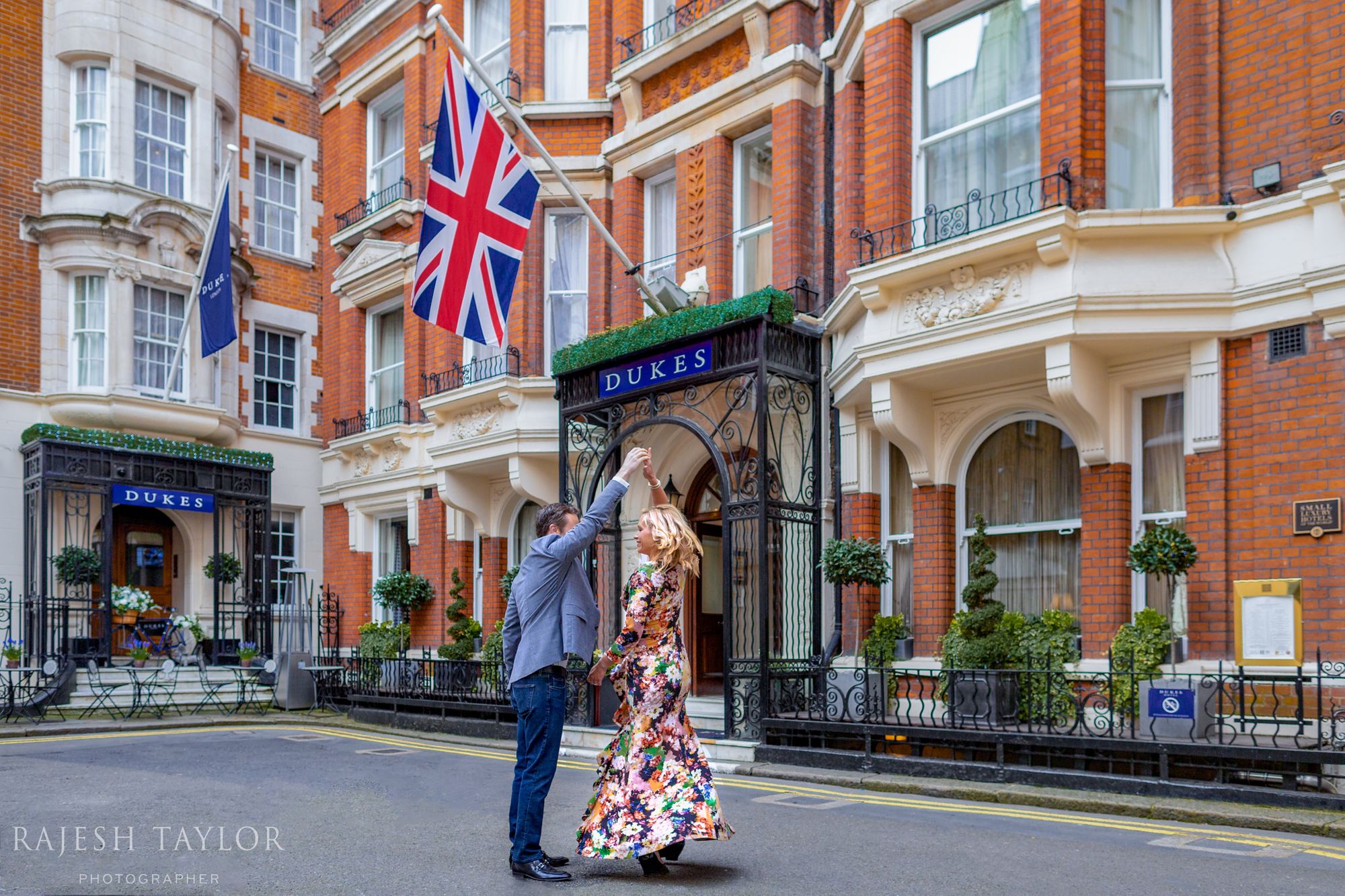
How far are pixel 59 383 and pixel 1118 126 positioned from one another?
1732 cm

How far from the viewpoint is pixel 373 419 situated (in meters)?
21.0

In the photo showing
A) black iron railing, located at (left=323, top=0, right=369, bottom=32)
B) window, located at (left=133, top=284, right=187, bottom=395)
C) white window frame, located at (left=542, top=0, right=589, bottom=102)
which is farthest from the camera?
black iron railing, located at (left=323, top=0, right=369, bottom=32)

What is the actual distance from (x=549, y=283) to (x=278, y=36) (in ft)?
35.5

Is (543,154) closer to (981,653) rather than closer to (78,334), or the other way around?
(981,653)

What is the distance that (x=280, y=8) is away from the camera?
23.9 metres

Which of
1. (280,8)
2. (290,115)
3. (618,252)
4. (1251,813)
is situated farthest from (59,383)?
(1251,813)

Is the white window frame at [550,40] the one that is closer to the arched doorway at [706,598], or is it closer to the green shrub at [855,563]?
the arched doorway at [706,598]

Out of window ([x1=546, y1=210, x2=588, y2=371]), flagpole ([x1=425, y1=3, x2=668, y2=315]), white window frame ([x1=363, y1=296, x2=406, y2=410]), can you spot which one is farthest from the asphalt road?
white window frame ([x1=363, y1=296, x2=406, y2=410])

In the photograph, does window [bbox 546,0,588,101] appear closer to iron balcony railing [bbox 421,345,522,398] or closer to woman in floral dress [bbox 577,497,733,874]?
iron balcony railing [bbox 421,345,522,398]

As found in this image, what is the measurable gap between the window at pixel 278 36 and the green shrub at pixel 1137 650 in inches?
803

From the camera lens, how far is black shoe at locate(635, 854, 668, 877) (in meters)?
6.00

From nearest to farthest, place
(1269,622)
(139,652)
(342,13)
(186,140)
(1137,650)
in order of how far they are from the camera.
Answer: (1269,622) → (1137,650) → (139,652) → (186,140) → (342,13)

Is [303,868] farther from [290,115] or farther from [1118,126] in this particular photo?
[290,115]

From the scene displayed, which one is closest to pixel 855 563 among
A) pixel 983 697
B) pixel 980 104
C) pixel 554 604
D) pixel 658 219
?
pixel 983 697
